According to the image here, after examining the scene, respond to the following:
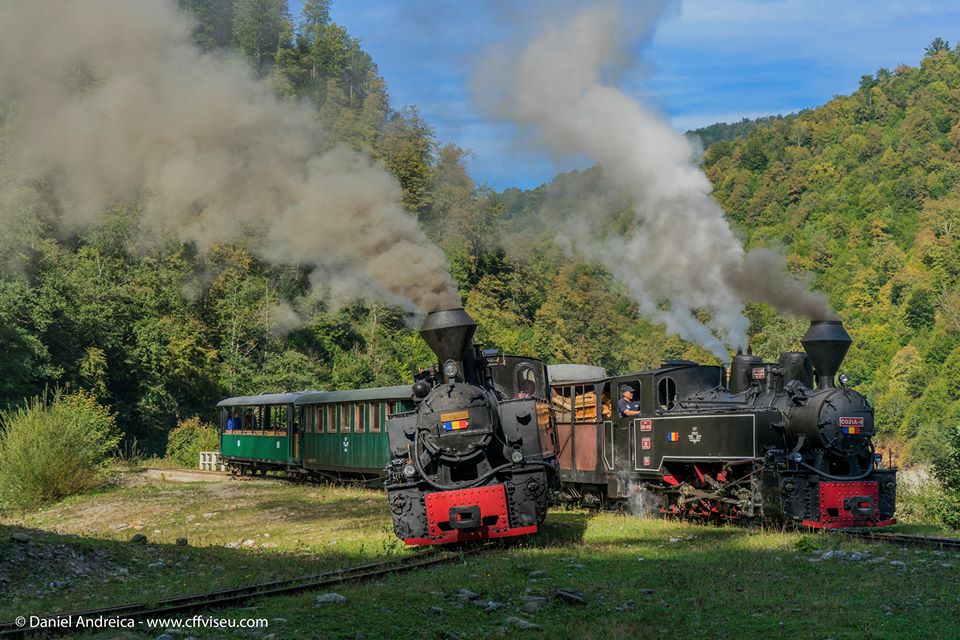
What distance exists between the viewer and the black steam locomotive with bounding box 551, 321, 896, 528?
1557 centimetres

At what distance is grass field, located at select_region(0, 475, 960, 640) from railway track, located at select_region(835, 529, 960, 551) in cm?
67

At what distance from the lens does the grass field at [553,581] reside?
8.62m

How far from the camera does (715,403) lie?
1730cm

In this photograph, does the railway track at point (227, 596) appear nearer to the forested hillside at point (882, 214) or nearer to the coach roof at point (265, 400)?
the coach roof at point (265, 400)

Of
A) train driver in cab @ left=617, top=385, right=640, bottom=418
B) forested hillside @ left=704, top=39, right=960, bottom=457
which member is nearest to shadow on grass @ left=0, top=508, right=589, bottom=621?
train driver in cab @ left=617, top=385, right=640, bottom=418

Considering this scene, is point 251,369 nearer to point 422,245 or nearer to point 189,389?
point 189,389

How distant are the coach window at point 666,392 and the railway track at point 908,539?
414cm

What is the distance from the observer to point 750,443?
1589cm

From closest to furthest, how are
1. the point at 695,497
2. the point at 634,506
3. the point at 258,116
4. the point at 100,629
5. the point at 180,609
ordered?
the point at 100,629
the point at 180,609
the point at 695,497
the point at 634,506
the point at 258,116

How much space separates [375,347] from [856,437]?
4201 centimetres

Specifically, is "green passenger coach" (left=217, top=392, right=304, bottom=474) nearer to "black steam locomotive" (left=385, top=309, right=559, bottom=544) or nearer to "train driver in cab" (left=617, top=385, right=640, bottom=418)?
"train driver in cab" (left=617, top=385, right=640, bottom=418)

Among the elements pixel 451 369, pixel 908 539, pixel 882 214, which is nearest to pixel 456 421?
pixel 451 369

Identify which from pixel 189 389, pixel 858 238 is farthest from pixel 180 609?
pixel 858 238

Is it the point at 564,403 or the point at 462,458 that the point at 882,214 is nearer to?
the point at 564,403
